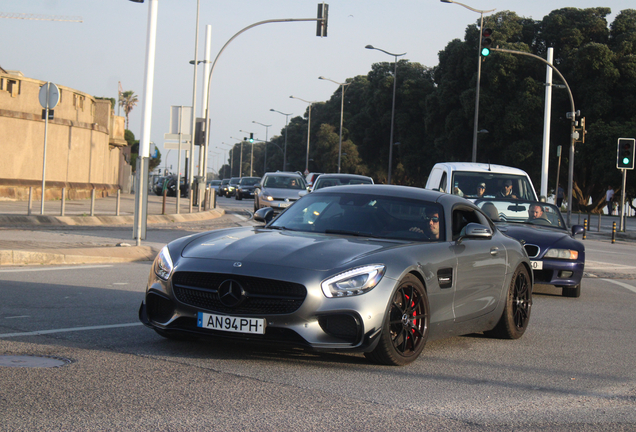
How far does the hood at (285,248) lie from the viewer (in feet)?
19.2

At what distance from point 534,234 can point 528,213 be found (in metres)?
1.49

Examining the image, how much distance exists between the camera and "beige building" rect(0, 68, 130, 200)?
31.6 m

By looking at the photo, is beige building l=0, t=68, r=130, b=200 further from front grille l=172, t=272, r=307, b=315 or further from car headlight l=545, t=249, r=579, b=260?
front grille l=172, t=272, r=307, b=315

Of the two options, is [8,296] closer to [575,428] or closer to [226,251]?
[226,251]

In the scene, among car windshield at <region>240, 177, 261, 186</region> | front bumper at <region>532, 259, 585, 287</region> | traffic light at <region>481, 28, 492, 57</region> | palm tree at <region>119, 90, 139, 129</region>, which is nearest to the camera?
front bumper at <region>532, 259, 585, 287</region>

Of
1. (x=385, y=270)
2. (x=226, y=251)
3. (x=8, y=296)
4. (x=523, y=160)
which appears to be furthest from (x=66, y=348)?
(x=523, y=160)

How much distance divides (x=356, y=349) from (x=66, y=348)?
214 cm

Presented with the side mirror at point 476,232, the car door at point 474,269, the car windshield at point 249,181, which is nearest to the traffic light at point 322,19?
the car door at point 474,269

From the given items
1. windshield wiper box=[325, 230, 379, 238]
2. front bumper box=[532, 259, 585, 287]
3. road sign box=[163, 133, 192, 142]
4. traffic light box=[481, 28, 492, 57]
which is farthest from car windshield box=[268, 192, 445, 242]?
road sign box=[163, 133, 192, 142]

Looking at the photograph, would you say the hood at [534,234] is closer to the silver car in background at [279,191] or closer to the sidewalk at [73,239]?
the sidewalk at [73,239]

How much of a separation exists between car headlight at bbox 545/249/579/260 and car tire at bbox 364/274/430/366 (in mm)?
5814

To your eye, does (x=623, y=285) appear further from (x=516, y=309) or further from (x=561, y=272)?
(x=516, y=309)

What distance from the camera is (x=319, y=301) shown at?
5.62 meters

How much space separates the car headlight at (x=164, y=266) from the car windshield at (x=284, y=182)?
23.8 metres
